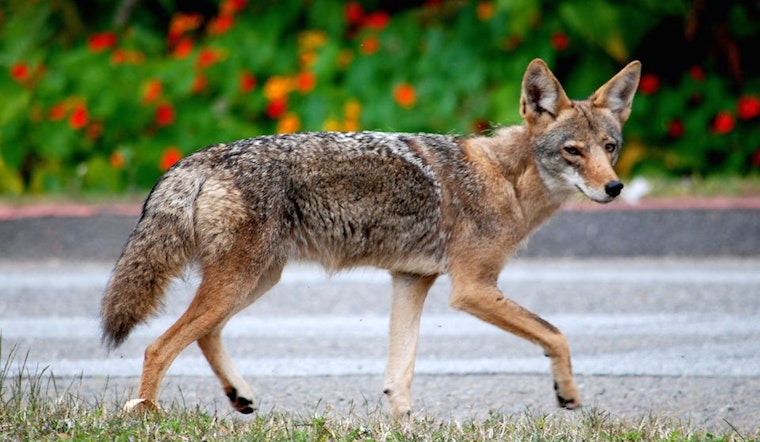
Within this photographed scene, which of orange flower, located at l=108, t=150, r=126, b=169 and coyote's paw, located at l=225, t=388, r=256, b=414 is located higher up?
coyote's paw, located at l=225, t=388, r=256, b=414

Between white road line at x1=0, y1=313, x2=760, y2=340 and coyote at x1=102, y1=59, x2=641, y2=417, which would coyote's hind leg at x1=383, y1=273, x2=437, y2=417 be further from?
white road line at x1=0, y1=313, x2=760, y2=340

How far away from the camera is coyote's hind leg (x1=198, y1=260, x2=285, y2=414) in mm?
5316

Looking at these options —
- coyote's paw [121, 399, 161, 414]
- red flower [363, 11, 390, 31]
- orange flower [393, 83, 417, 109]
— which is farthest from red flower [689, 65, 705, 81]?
coyote's paw [121, 399, 161, 414]

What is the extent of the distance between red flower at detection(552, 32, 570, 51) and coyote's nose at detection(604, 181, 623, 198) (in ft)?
18.0

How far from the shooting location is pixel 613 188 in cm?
536

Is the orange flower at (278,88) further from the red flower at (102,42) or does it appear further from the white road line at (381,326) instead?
the white road line at (381,326)

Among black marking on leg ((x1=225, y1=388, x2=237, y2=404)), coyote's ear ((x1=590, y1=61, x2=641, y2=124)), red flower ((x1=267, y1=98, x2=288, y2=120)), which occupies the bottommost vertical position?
red flower ((x1=267, y1=98, x2=288, y2=120))

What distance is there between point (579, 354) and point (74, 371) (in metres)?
2.54

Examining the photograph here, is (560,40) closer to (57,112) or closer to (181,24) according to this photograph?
(181,24)

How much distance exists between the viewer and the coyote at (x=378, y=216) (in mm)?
5035

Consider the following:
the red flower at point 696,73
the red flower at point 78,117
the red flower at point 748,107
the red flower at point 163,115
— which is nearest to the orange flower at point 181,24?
the red flower at point 163,115

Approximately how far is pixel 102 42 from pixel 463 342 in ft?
19.9

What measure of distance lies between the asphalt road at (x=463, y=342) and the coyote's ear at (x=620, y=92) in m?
1.27

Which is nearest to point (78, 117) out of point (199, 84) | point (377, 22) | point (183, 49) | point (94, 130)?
point (94, 130)
